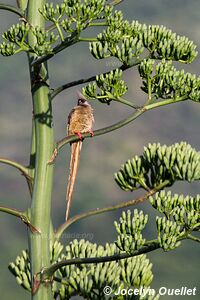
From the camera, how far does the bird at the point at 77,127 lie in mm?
7840

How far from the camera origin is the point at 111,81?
7.54 m

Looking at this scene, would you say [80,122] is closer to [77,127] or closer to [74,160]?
→ [77,127]

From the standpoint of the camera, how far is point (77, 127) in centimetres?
843

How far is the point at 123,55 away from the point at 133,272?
2.15 meters

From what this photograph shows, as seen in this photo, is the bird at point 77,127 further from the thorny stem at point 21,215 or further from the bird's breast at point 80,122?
the thorny stem at point 21,215

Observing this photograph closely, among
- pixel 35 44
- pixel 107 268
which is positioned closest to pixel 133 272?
pixel 107 268

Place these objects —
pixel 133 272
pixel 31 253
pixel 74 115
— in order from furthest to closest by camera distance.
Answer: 1. pixel 74 115
2. pixel 133 272
3. pixel 31 253

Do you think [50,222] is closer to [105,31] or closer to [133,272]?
[133,272]

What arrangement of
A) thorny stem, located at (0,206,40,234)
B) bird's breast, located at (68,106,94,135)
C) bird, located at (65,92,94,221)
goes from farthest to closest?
bird's breast, located at (68,106,94,135) < bird, located at (65,92,94,221) < thorny stem, located at (0,206,40,234)

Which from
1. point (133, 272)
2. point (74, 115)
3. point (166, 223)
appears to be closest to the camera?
point (166, 223)

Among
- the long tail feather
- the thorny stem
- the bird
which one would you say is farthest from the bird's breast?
the thorny stem

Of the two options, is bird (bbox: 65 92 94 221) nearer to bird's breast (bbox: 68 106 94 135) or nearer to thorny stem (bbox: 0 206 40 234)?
bird's breast (bbox: 68 106 94 135)

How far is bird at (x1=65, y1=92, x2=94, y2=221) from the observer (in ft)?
25.7

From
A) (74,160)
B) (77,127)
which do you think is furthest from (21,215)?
(77,127)
